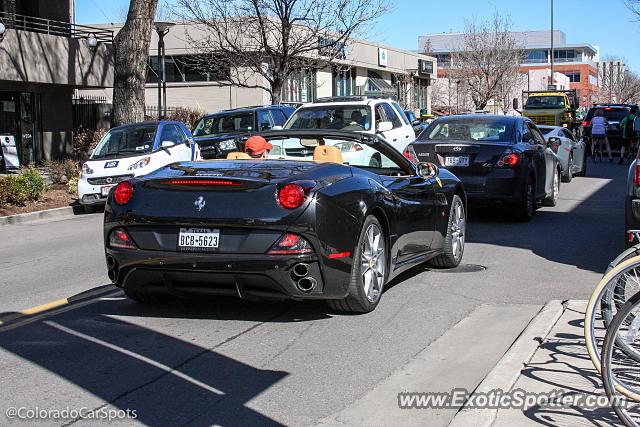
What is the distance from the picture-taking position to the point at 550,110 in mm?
37438

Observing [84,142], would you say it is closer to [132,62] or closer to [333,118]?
→ [132,62]

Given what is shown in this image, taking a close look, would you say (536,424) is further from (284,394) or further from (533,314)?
(533,314)

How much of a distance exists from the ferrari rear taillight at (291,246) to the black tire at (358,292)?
492mm

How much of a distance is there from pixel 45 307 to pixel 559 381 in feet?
14.8

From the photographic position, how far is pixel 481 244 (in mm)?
11125

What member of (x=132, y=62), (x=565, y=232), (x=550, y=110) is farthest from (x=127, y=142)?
(x=550, y=110)

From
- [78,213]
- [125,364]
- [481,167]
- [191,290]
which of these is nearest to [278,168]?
[191,290]

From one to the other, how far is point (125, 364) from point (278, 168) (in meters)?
2.08

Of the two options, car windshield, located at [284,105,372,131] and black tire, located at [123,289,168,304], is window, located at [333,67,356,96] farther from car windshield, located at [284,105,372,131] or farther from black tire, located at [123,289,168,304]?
black tire, located at [123,289,168,304]

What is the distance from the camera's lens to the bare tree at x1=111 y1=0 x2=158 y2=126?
22391 millimetres

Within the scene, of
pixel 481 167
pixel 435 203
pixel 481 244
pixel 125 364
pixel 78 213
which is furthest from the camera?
pixel 78 213

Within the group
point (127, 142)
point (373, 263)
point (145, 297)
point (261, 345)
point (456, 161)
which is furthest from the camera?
point (127, 142)

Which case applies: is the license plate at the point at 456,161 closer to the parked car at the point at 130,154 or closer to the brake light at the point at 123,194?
the parked car at the point at 130,154

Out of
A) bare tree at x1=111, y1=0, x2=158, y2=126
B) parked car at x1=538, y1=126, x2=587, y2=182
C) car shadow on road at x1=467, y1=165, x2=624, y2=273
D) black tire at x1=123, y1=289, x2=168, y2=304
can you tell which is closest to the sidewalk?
black tire at x1=123, y1=289, x2=168, y2=304
